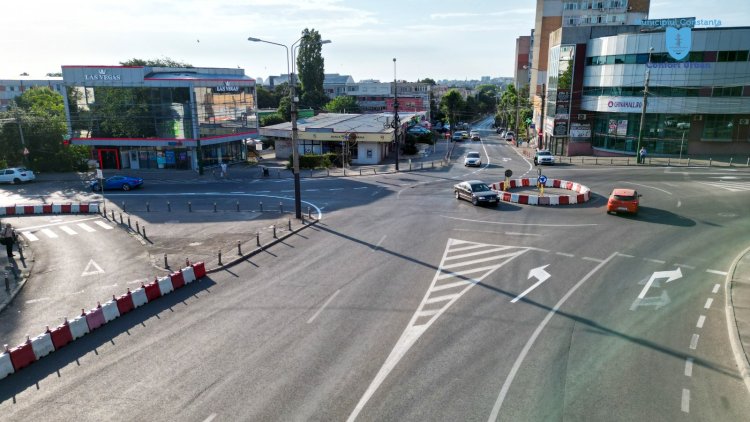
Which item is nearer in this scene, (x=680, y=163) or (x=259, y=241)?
(x=259, y=241)

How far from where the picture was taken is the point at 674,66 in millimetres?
54500

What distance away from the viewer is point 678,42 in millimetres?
53469

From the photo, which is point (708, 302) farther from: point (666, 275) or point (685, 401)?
point (685, 401)

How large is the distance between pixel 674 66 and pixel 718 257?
135ft

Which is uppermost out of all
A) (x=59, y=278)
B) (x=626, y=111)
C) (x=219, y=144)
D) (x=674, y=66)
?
(x=674, y=66)

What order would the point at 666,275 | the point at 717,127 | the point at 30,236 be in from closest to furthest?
the point at 666,275, the point at 30,236, the point at 717,127

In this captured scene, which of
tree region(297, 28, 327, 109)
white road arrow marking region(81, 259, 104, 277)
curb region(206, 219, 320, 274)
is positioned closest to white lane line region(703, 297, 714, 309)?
curb region(206, 219, 320, 274)

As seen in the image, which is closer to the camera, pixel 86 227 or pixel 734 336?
pixel 734 336

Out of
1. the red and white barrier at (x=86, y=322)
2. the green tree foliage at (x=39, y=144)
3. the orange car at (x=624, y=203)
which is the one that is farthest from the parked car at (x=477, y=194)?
the green tree foliage at (x=39, y=144)

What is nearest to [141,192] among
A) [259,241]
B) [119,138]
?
[119,138]

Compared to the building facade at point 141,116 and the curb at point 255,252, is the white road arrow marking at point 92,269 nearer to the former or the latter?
the curb at point 255,252

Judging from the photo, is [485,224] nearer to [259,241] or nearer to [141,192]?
[259,241]

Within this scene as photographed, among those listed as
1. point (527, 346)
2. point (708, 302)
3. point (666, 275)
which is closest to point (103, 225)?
point (527, 346)

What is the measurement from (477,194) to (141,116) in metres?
39.4
